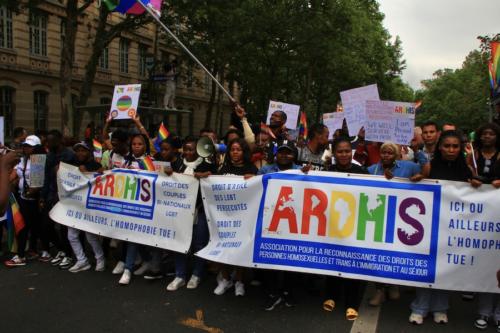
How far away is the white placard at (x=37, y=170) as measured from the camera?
634 cm

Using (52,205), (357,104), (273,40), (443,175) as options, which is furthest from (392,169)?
(273,40)

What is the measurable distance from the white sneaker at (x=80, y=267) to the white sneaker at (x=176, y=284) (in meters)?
1.33

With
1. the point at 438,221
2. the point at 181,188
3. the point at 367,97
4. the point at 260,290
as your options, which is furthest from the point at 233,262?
the point at 367,97

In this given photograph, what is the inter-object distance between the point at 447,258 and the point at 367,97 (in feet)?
9.35

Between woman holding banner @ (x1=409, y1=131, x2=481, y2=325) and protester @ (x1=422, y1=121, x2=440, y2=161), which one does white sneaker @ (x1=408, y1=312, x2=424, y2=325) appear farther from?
protester @ (x1=422, y1=121, x2=440, y2=161)

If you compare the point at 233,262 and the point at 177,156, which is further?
the point at 177,156

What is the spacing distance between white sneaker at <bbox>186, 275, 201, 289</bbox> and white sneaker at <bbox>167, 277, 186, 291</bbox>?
0.32 feet

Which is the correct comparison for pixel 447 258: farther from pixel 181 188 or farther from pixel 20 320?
pixel 20 320

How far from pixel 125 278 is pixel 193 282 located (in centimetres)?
82

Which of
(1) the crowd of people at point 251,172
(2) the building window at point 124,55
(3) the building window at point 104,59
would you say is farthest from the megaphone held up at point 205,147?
(2) the building window at point 124,55

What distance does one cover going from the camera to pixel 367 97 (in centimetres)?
649

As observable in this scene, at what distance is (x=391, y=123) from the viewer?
5754 mm

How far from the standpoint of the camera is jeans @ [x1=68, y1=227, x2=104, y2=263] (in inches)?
233

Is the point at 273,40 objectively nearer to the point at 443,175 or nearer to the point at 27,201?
the point at 27,201
